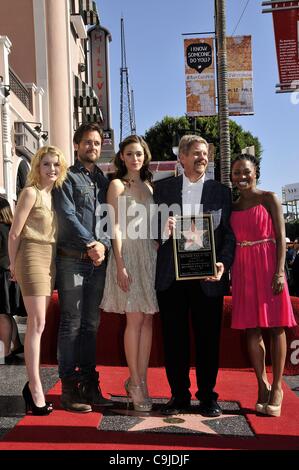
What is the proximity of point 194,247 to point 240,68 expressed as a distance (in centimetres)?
961

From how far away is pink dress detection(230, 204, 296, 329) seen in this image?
13.3ft

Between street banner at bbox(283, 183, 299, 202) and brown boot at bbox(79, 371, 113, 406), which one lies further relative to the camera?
street banner at bbox(283, 183, 299, 202)

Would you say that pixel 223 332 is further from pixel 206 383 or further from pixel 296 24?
pixel 296 24

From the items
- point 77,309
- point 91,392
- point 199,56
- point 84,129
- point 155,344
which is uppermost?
point 199,56

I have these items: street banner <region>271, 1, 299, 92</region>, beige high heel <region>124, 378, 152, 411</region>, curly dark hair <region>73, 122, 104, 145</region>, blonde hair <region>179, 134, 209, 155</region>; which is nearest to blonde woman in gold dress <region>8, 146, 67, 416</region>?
curly dark hair <region>73, 122, 104, 145</region>

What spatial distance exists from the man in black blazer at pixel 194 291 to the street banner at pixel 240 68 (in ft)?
30.2

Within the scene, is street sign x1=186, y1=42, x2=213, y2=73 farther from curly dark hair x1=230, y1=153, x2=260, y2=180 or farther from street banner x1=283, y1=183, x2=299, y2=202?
street banner x1=283, y1=183, x2=299, y2=202

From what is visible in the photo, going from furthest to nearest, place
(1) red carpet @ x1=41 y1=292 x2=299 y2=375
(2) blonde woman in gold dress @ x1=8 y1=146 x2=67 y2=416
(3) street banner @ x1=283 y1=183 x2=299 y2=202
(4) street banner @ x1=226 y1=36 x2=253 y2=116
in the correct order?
(3) street banner @ x1=283 y1=183 x2=299 y2=202, (4) street banner @ x1=226 y1=36 x2=253 y2=116, (1) red carpet @ x1=41 y1=292 x2=299 y2=375, (2) blonde woman in gold dress @ x1=8 y1=146 x2=67 y2=416

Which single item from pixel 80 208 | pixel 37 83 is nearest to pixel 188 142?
pixel 80 208

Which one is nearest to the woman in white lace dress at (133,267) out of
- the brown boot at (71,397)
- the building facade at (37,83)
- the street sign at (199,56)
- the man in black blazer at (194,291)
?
the man in black blazer at (194,291)

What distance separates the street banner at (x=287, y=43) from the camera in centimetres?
877

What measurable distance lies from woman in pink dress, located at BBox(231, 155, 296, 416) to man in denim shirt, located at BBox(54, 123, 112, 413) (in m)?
1.03

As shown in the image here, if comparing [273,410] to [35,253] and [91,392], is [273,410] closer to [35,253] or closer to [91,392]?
[91,392]

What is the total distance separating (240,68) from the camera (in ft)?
41.2
